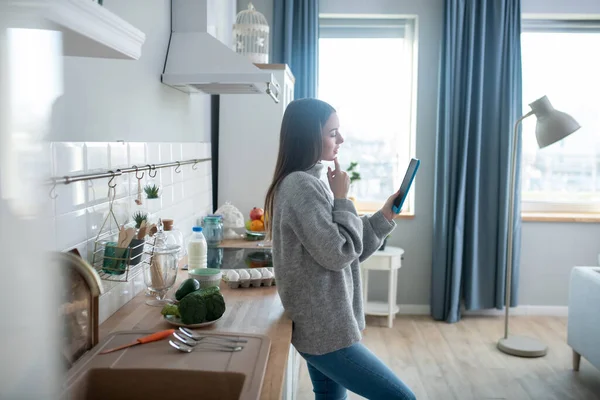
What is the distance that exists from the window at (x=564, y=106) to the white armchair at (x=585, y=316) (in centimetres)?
139

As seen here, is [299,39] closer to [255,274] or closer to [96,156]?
[255,274]

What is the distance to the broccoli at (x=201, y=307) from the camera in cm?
159

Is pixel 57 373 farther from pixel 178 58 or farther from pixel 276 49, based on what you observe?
pixel 276 49

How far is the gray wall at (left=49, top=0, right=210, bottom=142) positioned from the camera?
154cm

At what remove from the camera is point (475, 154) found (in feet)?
13.8

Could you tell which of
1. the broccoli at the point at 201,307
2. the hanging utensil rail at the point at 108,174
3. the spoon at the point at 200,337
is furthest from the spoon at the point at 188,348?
the hanging utensil rail at the point at 108,174

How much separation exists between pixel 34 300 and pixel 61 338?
41mm

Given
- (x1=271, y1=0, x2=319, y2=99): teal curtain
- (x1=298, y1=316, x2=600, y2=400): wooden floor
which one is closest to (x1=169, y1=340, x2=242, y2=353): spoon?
(x1=298, y1=316, x2=600, y2=400): wooden floor

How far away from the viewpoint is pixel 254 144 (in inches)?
146

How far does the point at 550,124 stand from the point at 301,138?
2.42m

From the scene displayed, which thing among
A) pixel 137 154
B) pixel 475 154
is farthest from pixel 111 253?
pixel 475 154

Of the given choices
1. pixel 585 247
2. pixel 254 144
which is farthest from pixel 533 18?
pixel 254 144

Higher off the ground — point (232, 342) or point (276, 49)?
point (276, 49)

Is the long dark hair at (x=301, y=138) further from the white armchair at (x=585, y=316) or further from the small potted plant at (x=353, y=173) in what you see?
the small potted plant at (x=353, y=173)
